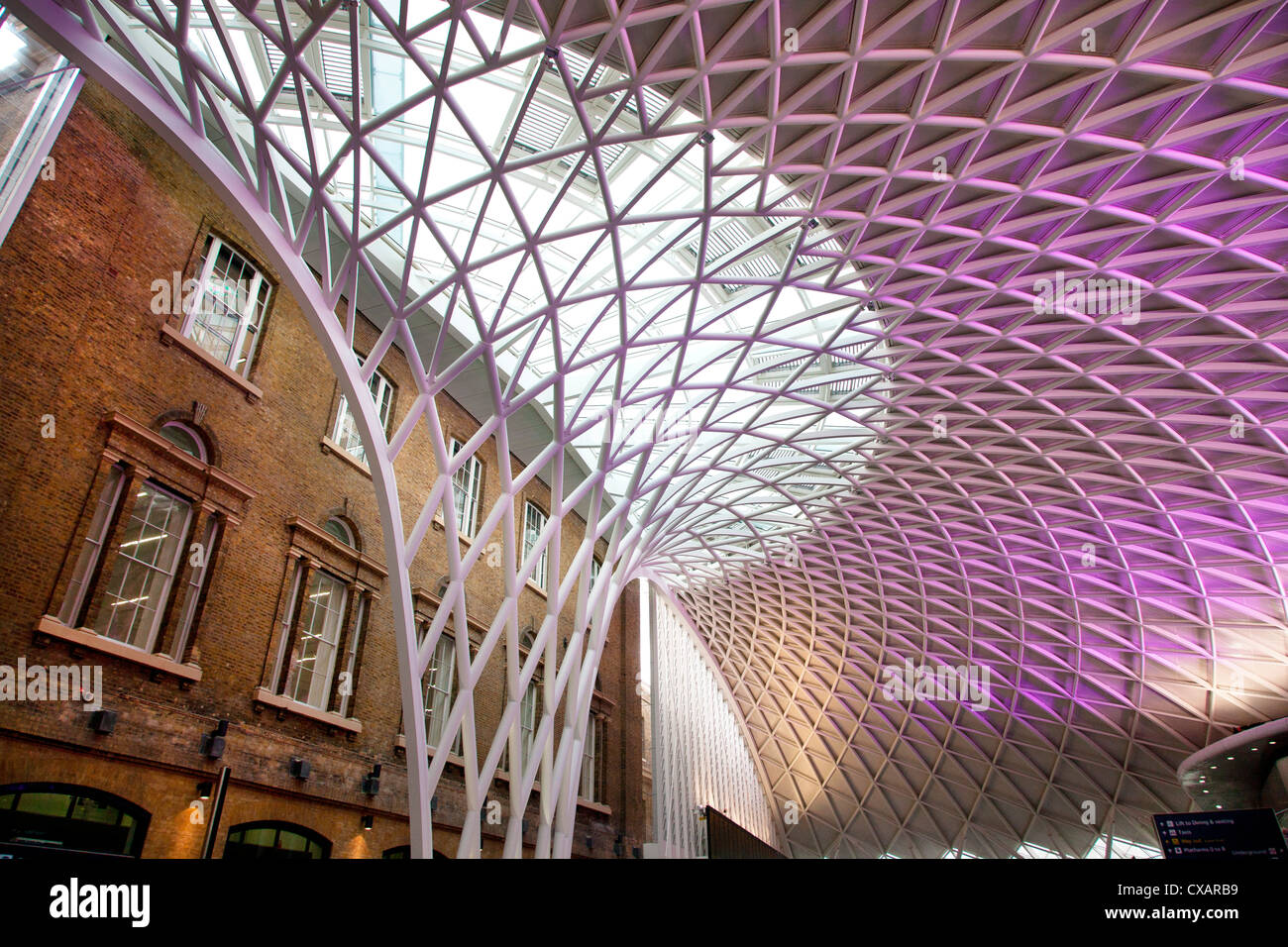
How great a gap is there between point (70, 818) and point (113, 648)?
9.97 feet

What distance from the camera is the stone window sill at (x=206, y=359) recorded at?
1688cm

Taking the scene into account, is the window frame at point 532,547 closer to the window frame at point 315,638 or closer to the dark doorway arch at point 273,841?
the window frame at point 315,638

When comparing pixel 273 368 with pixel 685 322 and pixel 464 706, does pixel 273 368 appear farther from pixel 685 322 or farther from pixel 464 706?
pixel 685 322

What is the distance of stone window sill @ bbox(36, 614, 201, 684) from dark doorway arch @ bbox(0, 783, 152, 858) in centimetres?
240

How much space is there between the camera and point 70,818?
1371 cm

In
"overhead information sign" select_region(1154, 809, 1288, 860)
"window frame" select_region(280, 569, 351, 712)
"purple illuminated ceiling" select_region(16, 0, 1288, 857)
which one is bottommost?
"overhead information sign" select_region(1154, 809, 1288, 860)

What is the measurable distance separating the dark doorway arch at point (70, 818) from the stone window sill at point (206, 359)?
30.3 ft

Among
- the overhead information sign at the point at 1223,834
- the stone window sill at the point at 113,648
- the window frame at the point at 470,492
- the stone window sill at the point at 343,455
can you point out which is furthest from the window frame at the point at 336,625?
the overhead information sign at the point at 1223,834

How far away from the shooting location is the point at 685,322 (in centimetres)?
2416

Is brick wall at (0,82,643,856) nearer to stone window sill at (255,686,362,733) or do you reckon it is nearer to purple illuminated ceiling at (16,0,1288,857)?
stone window sill at (255,686,362,733)

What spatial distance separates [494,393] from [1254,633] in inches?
1524

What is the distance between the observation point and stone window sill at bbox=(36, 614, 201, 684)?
13.6 metres

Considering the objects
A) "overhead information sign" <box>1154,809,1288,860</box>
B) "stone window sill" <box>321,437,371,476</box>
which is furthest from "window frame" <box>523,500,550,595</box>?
"overhead information sign" <box>1154,809,1288,860</box>
